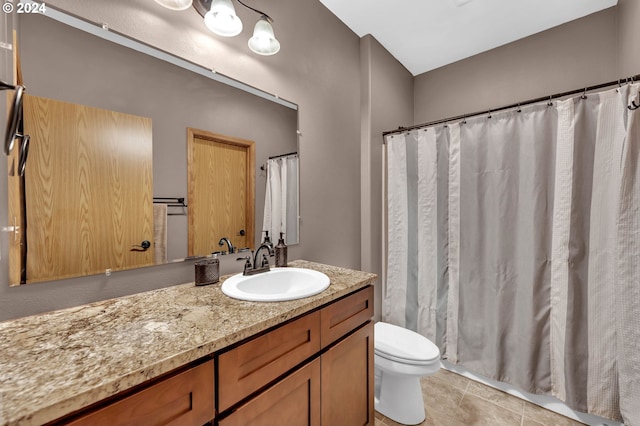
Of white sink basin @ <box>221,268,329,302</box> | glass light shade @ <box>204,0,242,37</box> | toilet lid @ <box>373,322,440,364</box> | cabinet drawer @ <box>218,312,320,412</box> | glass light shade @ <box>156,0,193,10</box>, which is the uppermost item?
glass light shade @ <box>204,0,242,37</box>

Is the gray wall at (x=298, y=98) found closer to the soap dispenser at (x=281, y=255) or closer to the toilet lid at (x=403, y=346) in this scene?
the soap dispenser at (x=281, y=255)

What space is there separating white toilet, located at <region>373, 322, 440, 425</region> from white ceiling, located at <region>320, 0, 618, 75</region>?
87.8 inches

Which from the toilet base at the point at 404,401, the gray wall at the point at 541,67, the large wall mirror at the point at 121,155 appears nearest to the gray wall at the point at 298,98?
the large wall mirror at the point at 121,155

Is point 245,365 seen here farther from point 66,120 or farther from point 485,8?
point 485,8

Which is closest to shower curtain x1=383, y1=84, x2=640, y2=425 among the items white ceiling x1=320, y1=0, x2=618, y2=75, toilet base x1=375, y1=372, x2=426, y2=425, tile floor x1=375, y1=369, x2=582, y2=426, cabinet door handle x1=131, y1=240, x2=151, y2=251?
tile floor x1=375, y1=369, x2=582, y2=426

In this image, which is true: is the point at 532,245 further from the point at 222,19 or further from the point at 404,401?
the point at 222,19

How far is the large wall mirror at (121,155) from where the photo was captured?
821 mm

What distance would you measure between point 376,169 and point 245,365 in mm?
1796

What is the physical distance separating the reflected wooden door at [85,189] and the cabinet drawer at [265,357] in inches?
23.2

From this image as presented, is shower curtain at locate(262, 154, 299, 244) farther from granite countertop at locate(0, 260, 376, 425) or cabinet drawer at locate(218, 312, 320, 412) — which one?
cabinet drawer at locate(218, 312, 320, 412)

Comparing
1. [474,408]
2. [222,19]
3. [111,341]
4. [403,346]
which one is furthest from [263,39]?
[474,408]

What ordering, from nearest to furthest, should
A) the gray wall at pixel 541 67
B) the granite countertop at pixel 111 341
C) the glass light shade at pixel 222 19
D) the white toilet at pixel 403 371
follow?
1. the granite countertop at pixel 111 341
2. the glass light shade at pixel 222 19
3. the white toilet at pixel 403 371
4. the gray wall at pixel 541 67

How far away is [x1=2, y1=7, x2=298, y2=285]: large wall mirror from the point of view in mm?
821

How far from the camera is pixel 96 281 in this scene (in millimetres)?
919
